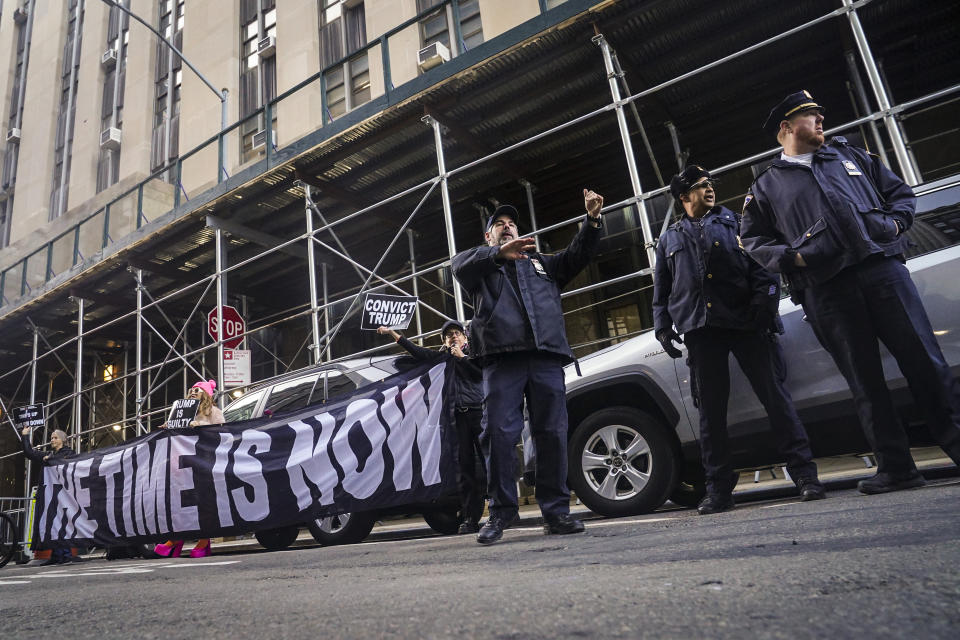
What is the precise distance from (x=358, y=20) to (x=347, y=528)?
15171mm

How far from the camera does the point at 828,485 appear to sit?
478 cm

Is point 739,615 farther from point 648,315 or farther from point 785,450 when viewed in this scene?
point 648,315

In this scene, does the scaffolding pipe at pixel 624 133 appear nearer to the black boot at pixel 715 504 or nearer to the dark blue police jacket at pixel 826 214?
the dark blue police jacket at pixel 826 214

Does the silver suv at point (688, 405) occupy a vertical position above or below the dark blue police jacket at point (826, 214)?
below

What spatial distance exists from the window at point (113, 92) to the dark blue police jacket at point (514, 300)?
934 inches

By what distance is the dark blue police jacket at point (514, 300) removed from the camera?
3662 mm

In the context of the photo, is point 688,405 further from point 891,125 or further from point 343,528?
point 891,125

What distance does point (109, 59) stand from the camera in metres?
24.3

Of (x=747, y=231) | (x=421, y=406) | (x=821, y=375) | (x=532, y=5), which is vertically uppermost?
(x=532, y=5)

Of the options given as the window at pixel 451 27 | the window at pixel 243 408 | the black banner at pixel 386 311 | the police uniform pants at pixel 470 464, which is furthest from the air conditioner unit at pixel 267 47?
the police uniform pants at pixel 470 464

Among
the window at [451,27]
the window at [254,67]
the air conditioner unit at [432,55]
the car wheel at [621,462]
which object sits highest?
the window at [254,67]

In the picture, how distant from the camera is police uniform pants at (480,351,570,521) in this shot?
365 centimetres

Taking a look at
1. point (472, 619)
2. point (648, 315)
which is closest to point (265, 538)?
point (472, 619)

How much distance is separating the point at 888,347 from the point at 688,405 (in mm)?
1299
